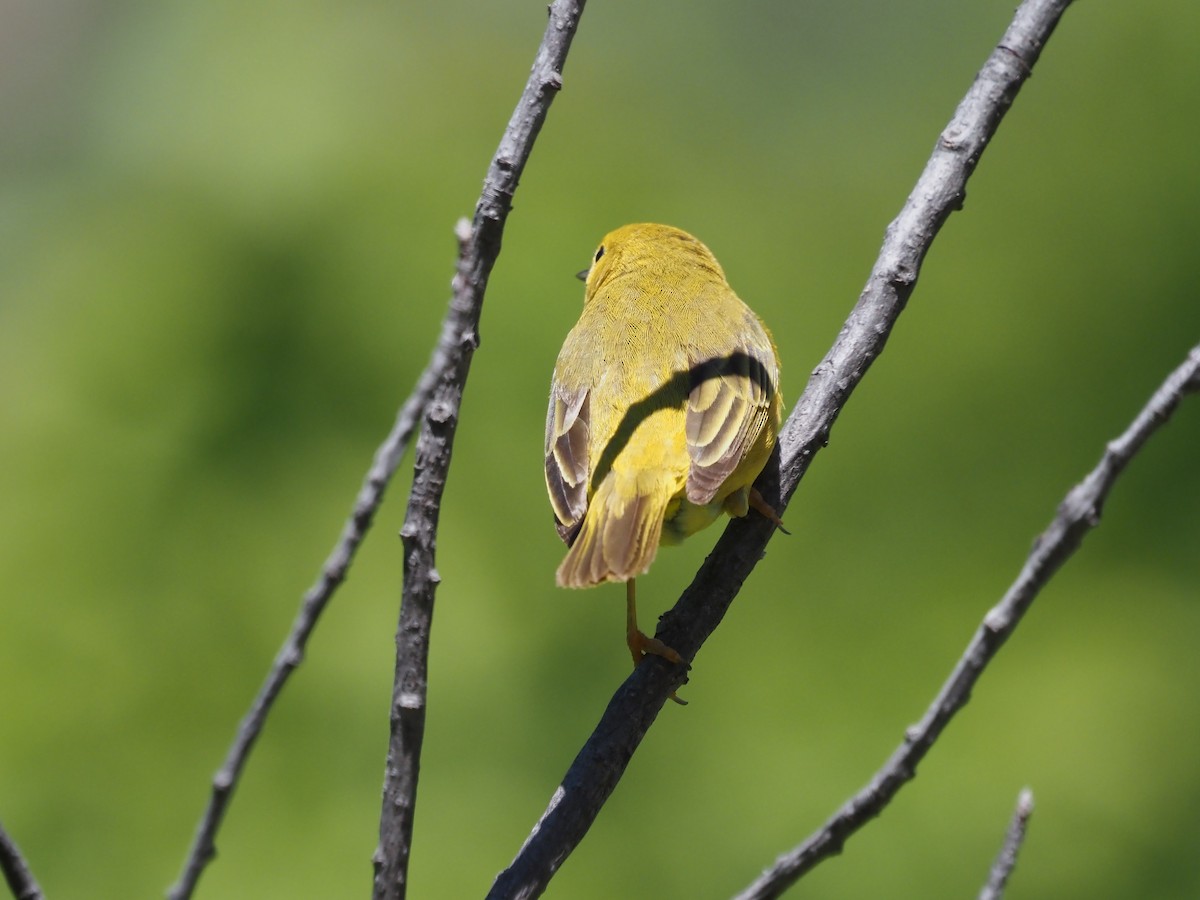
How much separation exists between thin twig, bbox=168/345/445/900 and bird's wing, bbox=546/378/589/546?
1.24 meters

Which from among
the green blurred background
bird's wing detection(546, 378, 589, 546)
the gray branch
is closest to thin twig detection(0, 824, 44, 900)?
the gray branch

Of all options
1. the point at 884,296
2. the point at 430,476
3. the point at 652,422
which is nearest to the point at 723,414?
the point at 652,422

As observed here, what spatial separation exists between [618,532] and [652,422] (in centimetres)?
38

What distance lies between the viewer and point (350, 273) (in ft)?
20.8

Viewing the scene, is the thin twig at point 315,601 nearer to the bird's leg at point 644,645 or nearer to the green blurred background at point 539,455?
the bird's leg at point 644,645

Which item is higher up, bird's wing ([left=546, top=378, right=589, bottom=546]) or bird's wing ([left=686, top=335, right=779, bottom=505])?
bird's wing ([left=686, top=335, right=779, bottom=505])

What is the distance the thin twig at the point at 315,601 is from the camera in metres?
1.53

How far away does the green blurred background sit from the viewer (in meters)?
4.95

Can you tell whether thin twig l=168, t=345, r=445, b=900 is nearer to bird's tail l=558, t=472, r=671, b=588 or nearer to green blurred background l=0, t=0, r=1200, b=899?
bird's tail l=558, t=472, r=671, b=588

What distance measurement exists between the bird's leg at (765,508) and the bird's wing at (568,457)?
0.37 meters

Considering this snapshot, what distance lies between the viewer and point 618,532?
8.74ft

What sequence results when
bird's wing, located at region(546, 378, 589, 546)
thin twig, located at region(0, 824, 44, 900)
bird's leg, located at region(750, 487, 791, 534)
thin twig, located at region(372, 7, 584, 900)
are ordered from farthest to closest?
bird's wing, located at region(546, 378, 589, 546), bird's leg, located at region(750, 487, 791, 534), thin twig, located at region(372, 7, 584, 900), thin twig, located at region(0, 824, 44, 900)

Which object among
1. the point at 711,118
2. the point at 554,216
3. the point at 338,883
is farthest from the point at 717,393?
the point at 711,118

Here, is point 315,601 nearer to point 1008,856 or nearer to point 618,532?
point 1008,856
